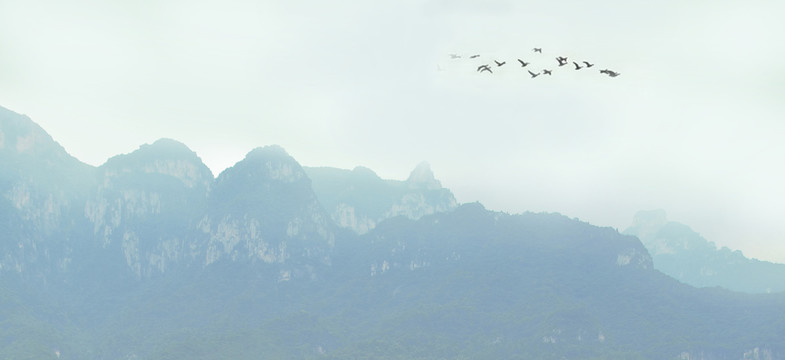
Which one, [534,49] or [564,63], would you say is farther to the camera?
[564,63]

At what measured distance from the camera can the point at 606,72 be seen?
7088 cm

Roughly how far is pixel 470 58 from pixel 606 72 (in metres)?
10.5

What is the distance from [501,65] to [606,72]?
383 inches

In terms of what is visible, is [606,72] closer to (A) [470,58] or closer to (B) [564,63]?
(B) [564,63]

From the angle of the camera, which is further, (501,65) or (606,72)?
(501,65)

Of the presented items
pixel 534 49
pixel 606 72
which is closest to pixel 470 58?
pixel 534 49

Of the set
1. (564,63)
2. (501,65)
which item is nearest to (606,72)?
(564,63)

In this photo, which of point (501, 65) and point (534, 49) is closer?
point (534, 49)

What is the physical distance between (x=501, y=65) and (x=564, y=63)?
5.81m

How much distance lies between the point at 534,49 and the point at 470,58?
5.88 m

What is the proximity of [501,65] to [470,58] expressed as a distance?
5959 mm

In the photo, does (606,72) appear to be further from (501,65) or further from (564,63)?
(501,65)

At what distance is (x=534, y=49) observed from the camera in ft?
223

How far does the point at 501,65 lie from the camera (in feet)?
253
